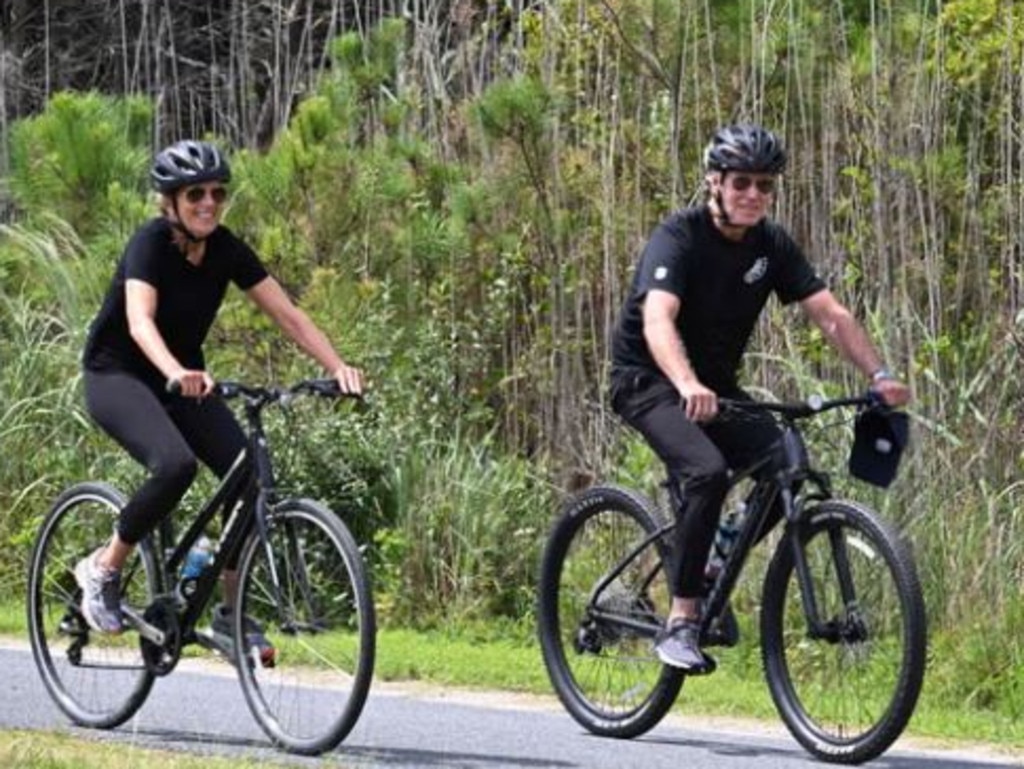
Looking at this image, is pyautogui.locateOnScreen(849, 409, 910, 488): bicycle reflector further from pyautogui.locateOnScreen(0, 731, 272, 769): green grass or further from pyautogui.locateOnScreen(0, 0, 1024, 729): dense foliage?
pyautogui.locateOnScreen(0, 731, 272, 769): green grass

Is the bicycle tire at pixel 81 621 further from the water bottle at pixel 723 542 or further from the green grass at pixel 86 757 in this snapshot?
the water bottle at pixel 723 542

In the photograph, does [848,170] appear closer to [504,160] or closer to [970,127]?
[970,127]

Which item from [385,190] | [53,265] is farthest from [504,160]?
[53,265]

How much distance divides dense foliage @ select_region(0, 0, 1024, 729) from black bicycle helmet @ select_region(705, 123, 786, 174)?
2.36 m

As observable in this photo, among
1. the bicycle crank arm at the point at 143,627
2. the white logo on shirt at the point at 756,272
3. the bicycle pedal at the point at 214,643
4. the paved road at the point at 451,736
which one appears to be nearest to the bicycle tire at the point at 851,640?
the paved road at the point at 451,736

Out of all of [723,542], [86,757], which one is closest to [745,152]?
[723,542]

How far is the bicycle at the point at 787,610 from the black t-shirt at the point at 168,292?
140 cm

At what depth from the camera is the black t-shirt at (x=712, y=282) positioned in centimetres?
850

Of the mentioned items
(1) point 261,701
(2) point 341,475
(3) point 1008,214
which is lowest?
(2) point 341,475

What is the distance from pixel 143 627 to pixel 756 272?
2236mm

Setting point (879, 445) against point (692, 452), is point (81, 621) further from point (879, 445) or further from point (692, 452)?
point (879, 445)

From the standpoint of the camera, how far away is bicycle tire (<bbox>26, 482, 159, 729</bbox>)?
916 cm

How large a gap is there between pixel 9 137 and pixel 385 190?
9.74ft

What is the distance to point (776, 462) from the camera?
847 centimetres
